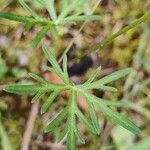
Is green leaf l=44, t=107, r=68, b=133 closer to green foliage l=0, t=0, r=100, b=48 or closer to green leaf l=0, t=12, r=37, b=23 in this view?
green foliage l=0, t=0, r=100, b=48

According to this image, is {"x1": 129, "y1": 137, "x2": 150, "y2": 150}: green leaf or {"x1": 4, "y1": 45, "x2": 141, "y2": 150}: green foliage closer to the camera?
{"x1": 4, "y1": 45, "x2": 141, "y2": 150}: green foliage

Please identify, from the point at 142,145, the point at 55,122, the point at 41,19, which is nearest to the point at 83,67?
the point at 142,145

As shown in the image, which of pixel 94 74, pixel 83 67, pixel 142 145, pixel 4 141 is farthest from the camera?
pixel 83 67

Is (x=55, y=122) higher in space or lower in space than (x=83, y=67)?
lower

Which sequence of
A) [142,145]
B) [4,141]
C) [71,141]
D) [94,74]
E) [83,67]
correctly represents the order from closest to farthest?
1. [71,141]
2. [94,74]
3. [4,141]
4. [142,145]
5. [83,67]

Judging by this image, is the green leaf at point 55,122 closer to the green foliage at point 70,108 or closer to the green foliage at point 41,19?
the green foliage at point 70,108

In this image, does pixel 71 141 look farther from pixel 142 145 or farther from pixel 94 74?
pixel 142 145

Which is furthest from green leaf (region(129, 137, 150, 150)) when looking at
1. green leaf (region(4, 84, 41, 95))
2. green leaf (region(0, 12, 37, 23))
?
green leaf (region(0, 12, 37, 23))

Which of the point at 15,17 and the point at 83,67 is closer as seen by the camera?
the point at 15,17

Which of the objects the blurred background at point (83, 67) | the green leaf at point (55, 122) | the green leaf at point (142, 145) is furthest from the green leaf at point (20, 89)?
the green leaf at point (142, 145)
